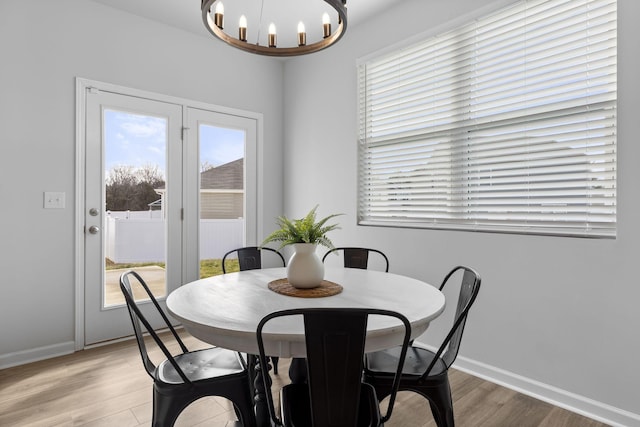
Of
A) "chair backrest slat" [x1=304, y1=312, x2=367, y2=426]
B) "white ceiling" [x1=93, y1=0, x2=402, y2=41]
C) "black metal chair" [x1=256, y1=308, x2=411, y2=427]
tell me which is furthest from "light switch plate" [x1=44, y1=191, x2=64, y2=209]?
"chair backrest slat" [x1=304, y1=312, x2=367, y2=426]

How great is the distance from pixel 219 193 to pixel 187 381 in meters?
2.47

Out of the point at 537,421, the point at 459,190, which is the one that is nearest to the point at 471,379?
the point at 537,421

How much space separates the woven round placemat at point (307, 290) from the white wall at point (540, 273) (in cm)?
118

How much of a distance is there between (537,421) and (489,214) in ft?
3.92

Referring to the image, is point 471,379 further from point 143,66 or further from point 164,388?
point 143,66

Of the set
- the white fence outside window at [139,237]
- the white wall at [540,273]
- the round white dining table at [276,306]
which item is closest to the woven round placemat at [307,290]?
the round white dining table at [276,306]

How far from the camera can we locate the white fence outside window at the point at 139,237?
2990 mm

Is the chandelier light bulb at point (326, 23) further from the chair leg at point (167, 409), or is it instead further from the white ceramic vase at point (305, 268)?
the chair leg at point (167, 409)

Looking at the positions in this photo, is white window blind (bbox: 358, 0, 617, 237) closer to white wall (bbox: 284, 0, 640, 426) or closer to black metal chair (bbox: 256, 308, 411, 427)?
white wall (bbox: 284, 0, 640, 426)

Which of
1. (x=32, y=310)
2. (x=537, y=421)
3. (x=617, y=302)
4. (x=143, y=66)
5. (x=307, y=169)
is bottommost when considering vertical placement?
(x=537, y=421)

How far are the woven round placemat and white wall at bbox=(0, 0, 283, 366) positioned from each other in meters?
1.98

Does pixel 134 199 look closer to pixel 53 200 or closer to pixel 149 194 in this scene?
pixel 149 194

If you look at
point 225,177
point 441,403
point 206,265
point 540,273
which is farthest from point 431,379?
point 225,177

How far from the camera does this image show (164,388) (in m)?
1.37
